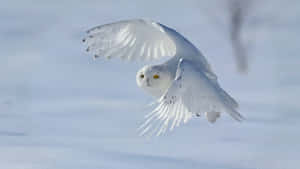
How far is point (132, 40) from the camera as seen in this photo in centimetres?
3331

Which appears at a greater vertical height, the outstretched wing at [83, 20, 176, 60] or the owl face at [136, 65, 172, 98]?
the outstretched wing at [83, 20, 176, 60]

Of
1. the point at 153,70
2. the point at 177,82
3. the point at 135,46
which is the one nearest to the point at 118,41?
the point at 135,46

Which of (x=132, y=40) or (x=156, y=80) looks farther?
(x=132, y=40)

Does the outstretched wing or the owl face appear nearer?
the owl face

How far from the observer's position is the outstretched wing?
32562 mm

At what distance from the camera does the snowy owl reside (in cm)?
2697

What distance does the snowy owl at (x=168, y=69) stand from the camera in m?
27.0

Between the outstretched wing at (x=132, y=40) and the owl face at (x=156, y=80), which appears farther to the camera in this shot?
the outstretched wing at (x=132, y=40)

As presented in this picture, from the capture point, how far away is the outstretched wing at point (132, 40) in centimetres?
3256

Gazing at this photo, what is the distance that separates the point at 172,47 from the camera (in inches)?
1323

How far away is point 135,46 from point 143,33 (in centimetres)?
66

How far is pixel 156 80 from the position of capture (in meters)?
29.1

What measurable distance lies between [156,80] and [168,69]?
2.09 ft

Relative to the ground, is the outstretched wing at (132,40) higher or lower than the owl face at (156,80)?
higher
